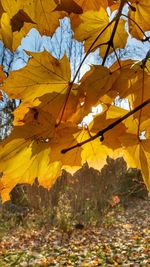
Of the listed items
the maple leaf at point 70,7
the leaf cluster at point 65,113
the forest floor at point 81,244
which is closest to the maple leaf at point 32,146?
the leaf cluster at point 65,113

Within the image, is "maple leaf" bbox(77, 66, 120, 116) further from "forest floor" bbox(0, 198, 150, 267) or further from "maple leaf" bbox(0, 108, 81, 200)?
"forest floor" bbox(0, 198, 150, 267)

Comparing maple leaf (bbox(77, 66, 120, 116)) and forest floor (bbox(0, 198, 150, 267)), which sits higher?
forest floor (bbox(0, 198, 150, 267))

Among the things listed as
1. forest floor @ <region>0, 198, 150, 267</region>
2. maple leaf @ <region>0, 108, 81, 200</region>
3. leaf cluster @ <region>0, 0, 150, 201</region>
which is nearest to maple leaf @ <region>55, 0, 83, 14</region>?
leaf cluster @ <region>0, 0, 150, 201</region>

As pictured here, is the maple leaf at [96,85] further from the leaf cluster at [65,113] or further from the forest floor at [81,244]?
the forest floor at [81,244]

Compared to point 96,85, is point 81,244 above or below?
above

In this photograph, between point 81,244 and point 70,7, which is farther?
point 81,244

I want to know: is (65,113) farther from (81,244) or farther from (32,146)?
→ (81,244)

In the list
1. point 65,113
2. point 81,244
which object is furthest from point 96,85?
point 81,244

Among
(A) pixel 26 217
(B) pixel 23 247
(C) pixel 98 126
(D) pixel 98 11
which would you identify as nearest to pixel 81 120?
(C) pixel 98 126
